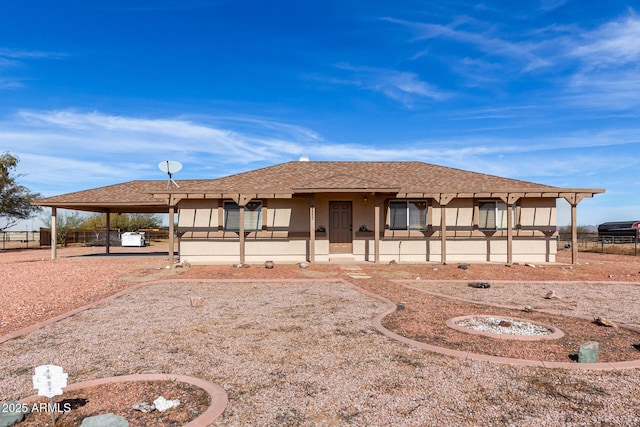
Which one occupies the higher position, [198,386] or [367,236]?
[367,236]

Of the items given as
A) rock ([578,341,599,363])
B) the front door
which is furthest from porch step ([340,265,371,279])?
rock ([578,341,599,363])

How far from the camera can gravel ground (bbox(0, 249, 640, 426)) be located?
3247 mm

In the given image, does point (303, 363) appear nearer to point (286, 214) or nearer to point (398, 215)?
point (286, 214)

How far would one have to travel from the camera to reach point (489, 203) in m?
15.1

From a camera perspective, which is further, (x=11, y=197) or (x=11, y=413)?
(x=11, y=197)

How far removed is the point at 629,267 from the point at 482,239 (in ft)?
18.1

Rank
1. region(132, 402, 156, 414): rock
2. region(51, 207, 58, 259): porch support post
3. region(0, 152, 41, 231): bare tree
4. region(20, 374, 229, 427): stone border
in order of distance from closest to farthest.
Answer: region(20, 374, 229, 427): stone border, region(132, 402, 156, 414): rock, region(51, 207, 58, 259): porch support post, region(0, 152, 41, 231): bare tree

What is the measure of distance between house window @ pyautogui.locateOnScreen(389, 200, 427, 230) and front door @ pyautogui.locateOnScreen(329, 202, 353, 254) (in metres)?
1.75

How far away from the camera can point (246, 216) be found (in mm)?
14930

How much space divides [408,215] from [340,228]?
2.84 metres

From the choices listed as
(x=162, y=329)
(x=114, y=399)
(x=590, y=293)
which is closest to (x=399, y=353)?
(x=114, y=399)

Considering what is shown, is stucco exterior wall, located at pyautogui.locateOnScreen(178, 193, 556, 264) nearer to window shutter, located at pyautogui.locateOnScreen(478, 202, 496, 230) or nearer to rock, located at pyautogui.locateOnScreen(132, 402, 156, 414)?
window shutter, located at pyautogui.locateOnScreen(478, 202, 496, 230)

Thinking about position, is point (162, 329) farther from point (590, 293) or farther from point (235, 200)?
point (590, 293)

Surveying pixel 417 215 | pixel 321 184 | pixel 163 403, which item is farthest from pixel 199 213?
pixel 163 403
